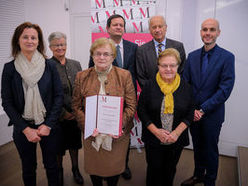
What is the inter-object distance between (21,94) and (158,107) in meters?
1.14

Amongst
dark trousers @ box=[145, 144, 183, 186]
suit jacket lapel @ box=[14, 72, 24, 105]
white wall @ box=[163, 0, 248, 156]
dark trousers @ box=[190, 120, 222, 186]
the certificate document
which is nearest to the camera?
the certificate document

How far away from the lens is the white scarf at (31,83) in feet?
5.43

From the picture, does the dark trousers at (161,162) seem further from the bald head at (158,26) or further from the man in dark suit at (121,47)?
the bald head at (158,26)

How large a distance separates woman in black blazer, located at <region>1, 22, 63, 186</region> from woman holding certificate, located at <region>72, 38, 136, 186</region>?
0.25 metres

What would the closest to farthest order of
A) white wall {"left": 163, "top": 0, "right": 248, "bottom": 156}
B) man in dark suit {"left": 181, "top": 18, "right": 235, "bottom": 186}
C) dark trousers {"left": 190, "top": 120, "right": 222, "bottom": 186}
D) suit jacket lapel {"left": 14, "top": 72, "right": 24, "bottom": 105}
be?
1. suit jacket lapel {"left": 14, "top": 72, "right": 24, "bottom": 105}
2. man in dark suit {"left": 181, "top": 18, "right": 235, "bottom": 186}
3. dark trousers {"left": 190, "top": 120, "right": 222, "bottom": 186}
4. white wall {"left": 163, "top": 0, "right": 248, "bottom": 156}

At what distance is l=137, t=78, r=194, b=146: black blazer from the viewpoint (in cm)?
172

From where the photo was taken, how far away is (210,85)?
200cm

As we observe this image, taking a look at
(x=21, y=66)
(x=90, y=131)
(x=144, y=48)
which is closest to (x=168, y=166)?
(x=90, y=131)

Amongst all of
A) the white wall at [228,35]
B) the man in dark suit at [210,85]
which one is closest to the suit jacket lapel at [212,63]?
the man in dark suit at [210,85]

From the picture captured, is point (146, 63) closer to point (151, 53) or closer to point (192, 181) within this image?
point (151, 53)

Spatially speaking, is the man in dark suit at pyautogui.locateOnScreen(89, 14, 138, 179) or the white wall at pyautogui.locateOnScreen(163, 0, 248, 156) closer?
the man in dark suit at pyautogui.locateOnScreen(89, 14, 138, 179)

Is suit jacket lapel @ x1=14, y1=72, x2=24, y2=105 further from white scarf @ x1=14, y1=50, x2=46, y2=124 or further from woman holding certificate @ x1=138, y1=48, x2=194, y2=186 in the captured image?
woman holding certificate @ x1=138, y1=48, x2=194, y2=186

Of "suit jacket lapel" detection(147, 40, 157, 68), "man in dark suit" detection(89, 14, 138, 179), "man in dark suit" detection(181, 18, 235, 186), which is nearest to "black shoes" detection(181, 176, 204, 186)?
"man in dark suit" detection(181, 18, 235, 186)

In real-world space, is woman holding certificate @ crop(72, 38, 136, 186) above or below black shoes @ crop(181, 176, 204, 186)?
above
